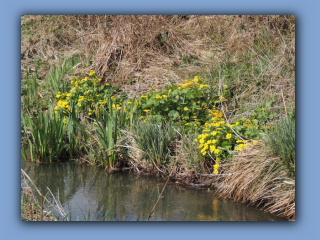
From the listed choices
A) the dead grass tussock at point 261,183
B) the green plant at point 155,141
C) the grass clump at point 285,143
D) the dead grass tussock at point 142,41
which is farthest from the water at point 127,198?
the dead grass tussock at point 142,41

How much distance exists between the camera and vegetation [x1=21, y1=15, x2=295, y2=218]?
4156 millimetres

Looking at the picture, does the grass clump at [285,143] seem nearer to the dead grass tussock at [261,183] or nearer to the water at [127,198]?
the dead grass tussock at [261,183]

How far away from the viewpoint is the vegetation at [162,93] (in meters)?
4.16

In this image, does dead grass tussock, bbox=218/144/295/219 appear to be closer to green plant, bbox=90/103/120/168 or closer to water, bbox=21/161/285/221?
water, bbox=21/161/285/221

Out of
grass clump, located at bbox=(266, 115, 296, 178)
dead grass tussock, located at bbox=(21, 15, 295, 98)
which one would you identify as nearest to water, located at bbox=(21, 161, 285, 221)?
grass clump, located at bbox=(266, 115, 296, 178)

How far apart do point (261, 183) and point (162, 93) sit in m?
1.94

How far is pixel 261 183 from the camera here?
356cm

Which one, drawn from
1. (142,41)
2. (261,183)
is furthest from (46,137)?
(142,41)

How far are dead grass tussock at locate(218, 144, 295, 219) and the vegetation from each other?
0.06ft

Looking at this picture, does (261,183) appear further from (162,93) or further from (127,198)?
(162,93)

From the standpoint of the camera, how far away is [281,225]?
325 cm

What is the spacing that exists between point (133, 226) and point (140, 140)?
136 centimetres
